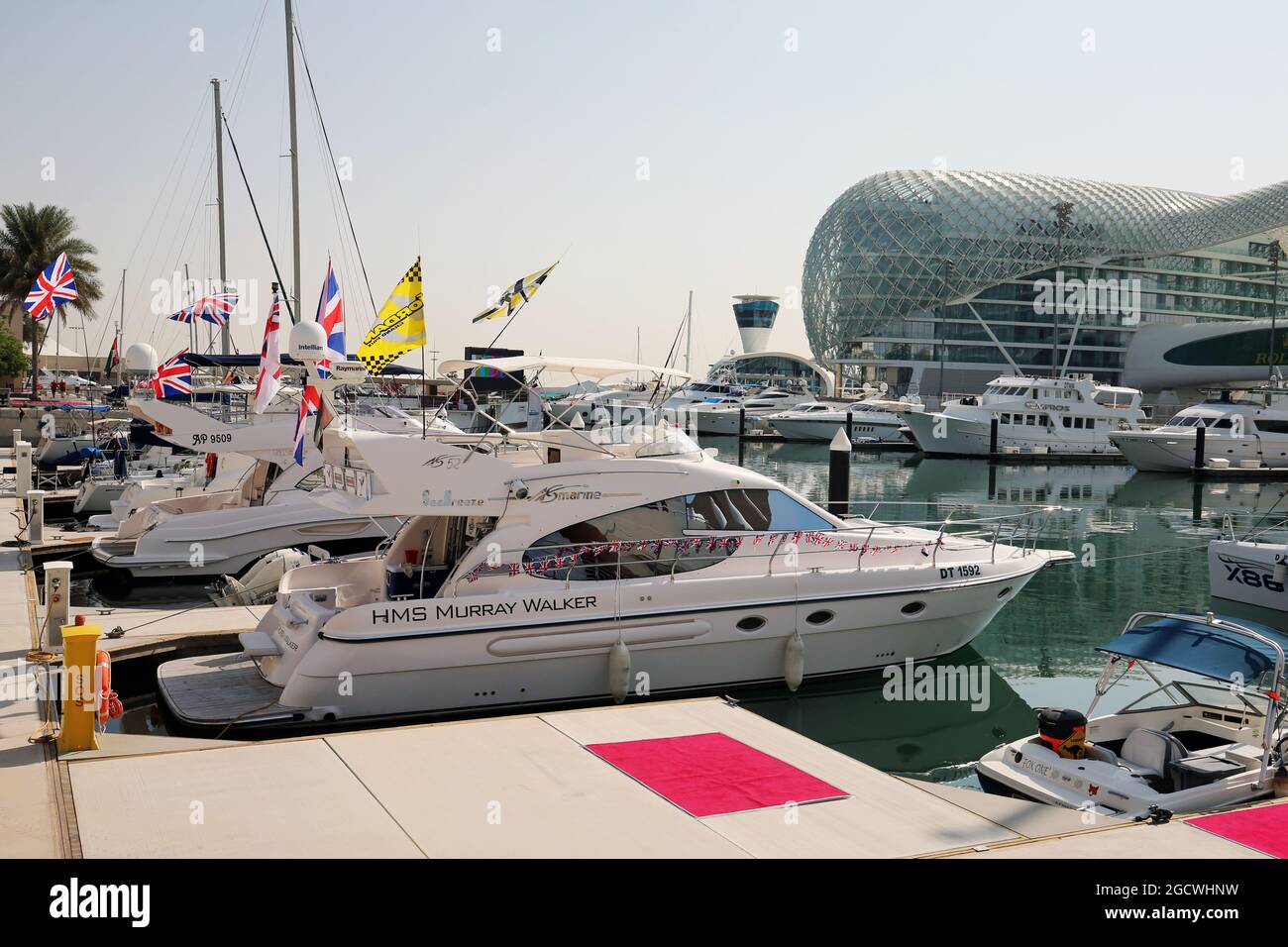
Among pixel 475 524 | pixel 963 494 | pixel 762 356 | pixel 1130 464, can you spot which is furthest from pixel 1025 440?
→ pixel 762 356

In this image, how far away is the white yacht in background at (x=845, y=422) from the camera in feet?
193

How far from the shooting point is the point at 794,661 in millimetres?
12180

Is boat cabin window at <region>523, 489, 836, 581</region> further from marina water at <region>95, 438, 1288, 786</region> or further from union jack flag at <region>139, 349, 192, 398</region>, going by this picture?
union jack flag at <region>139, 349, 192, 398</region>

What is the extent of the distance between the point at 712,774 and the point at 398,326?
7122 mm

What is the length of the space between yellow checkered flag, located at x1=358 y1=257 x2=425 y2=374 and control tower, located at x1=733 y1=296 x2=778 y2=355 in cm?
14214

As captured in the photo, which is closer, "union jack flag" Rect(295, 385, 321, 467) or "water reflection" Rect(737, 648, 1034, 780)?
"water reflection" Rect(737, 648, 1034, 780)

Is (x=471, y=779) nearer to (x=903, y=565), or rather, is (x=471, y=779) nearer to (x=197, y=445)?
(x=903, y=565)

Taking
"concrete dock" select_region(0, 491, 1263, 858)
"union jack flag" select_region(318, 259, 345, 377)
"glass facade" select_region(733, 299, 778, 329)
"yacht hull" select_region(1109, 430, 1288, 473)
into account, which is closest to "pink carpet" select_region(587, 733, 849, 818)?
"concrete dock" select_region(0, 491, 1263, 858)

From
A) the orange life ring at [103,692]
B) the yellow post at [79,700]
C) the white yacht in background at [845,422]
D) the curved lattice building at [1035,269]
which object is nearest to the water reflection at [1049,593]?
→ the orange life ring at [103,692]

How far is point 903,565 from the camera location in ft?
42.7

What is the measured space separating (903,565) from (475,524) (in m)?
4.87

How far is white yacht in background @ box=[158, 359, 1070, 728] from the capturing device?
429 inches
